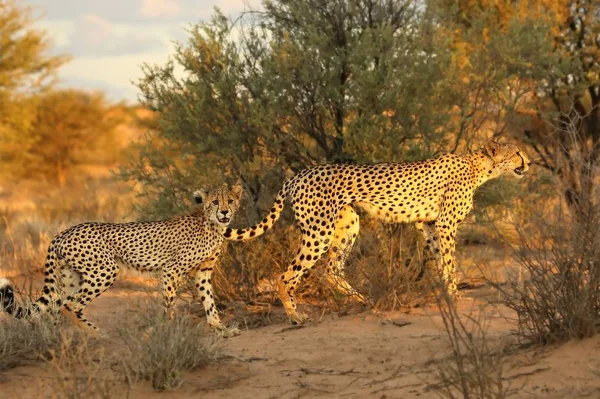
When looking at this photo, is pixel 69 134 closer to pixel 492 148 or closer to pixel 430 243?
pixel 430 243

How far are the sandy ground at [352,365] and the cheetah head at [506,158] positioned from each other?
1.38 metres

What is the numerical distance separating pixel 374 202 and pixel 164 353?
2.75 metres

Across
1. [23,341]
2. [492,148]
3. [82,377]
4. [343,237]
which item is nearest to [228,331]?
[343,237]

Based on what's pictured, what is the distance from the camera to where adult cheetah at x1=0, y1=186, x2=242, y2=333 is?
679 cm

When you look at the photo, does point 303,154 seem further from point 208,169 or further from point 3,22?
point 3,22

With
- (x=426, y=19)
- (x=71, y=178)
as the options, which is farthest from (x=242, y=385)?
(x=71, y=178)

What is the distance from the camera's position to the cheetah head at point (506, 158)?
773 cm

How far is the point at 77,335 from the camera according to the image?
20.6 feet

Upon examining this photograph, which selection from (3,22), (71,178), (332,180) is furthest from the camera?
(71,178)

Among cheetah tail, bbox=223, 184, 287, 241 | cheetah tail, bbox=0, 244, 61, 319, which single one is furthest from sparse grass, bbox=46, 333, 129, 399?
cheetah tail, bbox=223, 184, 287, 241

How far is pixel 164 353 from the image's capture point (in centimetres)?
506

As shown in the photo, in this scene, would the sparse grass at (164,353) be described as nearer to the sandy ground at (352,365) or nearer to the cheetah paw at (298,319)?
the sandy ground at (352,365)

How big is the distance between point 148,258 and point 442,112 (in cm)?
291

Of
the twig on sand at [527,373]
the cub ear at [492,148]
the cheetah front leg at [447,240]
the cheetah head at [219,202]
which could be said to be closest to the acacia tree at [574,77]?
the cub ear at [492,148]
